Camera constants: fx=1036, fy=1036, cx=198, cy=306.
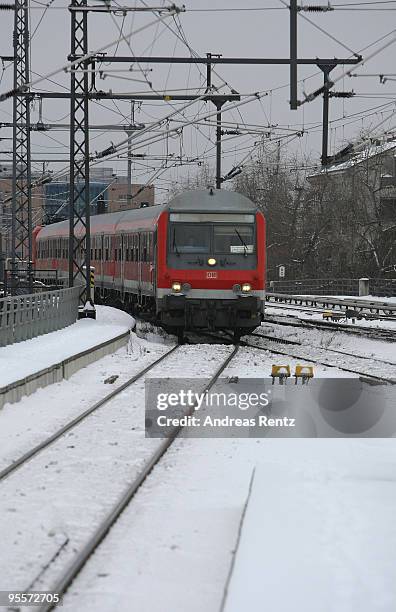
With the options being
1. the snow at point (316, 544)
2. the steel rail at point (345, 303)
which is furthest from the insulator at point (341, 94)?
the snow at point (316, 544)

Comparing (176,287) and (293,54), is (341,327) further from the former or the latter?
(293,54)

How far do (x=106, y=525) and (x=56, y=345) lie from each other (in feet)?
38.4

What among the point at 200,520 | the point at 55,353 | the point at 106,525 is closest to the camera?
the point at 106,525

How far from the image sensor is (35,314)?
20500 mm

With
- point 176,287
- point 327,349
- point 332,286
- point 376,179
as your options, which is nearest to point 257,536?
point 327,349

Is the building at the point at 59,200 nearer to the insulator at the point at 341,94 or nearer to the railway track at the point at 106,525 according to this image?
the insulator at the point at 341,94

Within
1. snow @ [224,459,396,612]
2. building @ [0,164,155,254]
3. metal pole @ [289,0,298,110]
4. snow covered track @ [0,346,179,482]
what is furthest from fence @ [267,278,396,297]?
snow @ [224,459,396,612]

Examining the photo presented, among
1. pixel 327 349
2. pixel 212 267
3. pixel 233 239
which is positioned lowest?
pixel 327 349

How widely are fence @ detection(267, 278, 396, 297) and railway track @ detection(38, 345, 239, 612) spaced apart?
38755mm

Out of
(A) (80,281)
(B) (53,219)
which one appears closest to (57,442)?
(A) (80,281)

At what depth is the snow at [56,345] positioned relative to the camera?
48.9 feet

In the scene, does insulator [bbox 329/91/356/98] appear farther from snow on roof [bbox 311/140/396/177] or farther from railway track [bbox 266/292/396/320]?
snow on roof [bbox 311/140/396/177]

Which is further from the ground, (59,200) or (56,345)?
(59,200)

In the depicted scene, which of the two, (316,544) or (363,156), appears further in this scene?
(363,156)
